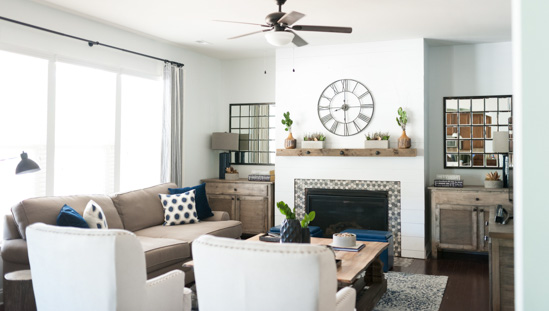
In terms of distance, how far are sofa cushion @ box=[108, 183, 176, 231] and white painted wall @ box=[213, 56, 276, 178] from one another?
2.07 metres

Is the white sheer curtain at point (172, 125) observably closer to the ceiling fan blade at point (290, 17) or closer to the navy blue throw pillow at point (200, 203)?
the navy blue throw pillow at point (200, 203)

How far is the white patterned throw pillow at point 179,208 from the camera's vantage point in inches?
202

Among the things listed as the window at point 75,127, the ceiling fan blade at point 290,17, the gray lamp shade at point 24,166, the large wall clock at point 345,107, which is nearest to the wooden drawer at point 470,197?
the large wall clock at point 345,107

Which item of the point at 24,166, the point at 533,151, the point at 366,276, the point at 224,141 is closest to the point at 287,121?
the point at 224,141

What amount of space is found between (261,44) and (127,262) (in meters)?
4.46

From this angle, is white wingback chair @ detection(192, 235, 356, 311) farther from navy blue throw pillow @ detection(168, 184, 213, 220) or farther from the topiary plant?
the topiary plant

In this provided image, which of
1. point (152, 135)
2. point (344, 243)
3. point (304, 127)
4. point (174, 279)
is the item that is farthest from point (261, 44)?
point (174, 279)

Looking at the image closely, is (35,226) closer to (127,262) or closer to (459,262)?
(127,262)

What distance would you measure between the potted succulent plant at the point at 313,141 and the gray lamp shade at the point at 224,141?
1.19 m

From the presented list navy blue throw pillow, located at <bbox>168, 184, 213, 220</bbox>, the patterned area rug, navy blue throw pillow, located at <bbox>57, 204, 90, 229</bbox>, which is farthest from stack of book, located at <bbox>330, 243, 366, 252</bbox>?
navy blue throw pillow, located at <bbox>57, 204, 90, 229</bbox>

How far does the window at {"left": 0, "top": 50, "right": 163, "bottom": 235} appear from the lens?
4176mm

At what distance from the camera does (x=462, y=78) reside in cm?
619

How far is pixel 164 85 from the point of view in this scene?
5.99 metres

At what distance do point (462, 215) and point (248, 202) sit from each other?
2.78 meters
